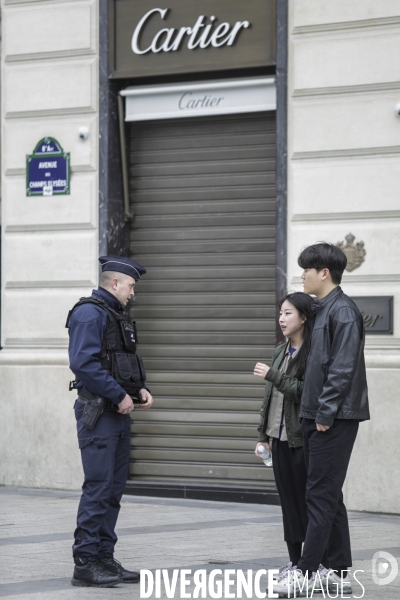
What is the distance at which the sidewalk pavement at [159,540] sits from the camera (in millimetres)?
6809

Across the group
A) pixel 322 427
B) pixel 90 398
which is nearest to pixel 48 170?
pixel 90 398

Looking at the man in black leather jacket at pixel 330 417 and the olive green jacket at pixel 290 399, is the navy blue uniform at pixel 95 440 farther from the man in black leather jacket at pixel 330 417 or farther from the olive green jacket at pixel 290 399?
the man in black leather jacket at pixel 330 417

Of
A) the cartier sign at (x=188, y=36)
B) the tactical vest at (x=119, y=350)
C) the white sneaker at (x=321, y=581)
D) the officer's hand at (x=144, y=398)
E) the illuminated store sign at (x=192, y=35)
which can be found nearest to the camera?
the white sneaker at (x=321, y=581)

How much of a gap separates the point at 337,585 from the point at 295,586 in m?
0.25

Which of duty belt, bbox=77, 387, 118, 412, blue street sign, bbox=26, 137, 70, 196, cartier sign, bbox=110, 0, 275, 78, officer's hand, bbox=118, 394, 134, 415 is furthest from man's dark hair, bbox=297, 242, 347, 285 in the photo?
blue street sign, bbox=26, 137, 70, 196

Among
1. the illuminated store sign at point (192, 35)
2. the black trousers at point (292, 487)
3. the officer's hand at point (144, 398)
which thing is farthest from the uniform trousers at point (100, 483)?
the illuminated store sign at point (192, 35)

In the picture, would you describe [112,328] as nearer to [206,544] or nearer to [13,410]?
[206,544]

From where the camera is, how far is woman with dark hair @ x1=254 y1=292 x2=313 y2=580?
Result: 22.3 feet

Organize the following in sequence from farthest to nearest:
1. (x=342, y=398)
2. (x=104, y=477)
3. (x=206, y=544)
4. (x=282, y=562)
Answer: (x=206, y=544)
(x=282, y=562)
(x=104, y=477)
(x=342, y=398)

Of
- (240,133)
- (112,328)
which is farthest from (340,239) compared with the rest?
(112,328)

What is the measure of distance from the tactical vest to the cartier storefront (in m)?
4.26

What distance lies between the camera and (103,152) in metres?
11.9

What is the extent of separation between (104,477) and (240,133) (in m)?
5.41

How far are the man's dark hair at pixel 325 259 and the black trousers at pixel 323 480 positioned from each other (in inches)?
33.3
